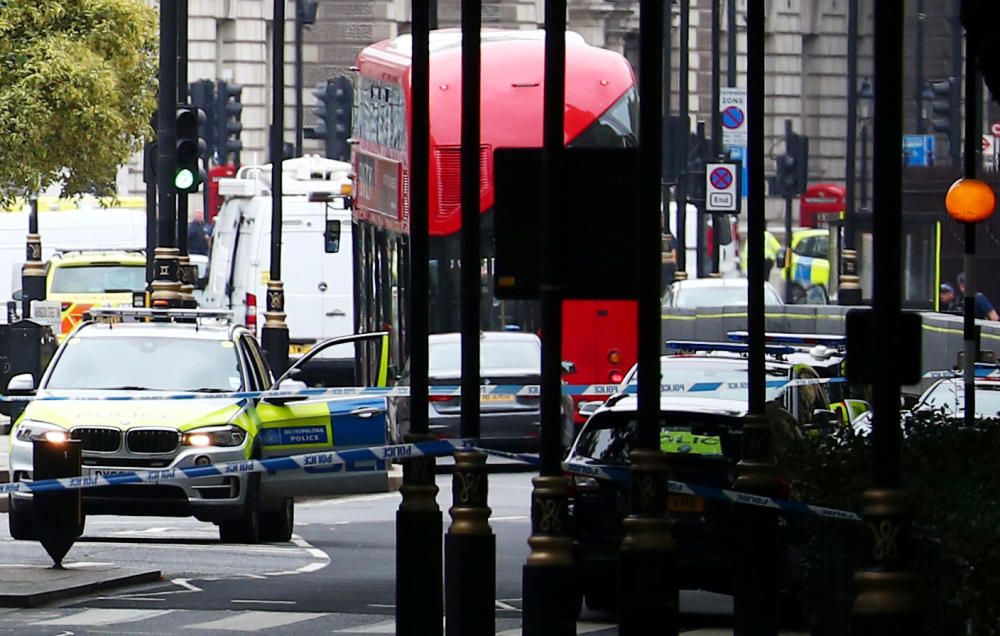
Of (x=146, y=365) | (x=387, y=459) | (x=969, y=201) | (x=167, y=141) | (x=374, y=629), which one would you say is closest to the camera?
(x=374, y=629)

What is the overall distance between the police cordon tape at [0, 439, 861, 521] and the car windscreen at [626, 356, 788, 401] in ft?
10.7

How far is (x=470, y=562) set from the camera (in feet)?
38.7

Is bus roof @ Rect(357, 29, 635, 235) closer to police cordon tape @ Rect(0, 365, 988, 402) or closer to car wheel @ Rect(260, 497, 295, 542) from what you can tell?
police cordon tape @ Rect(0, 365, 988, 402)

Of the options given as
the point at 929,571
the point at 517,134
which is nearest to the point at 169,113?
the point at 517,134

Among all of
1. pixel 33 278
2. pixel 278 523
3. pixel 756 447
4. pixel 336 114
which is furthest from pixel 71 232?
pixel 756 447

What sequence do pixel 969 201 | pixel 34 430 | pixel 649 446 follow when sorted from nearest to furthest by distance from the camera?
pixel 649 446, pixel 34 430, pixel 969 201

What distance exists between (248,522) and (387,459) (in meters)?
3.37

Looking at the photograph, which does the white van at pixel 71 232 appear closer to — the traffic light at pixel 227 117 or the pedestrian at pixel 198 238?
the traffic light at pixel 227 117

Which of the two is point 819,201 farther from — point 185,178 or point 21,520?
point 21,520

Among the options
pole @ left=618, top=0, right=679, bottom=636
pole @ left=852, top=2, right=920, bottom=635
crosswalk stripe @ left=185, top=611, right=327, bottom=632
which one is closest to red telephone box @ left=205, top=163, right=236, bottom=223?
crosswalk stripe @ left=185, top=611, right=327, bottom=632

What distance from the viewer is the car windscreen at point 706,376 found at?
Answer: 791 inches

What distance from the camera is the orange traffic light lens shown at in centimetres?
2302

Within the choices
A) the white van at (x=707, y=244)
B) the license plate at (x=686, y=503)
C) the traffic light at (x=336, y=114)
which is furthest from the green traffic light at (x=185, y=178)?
the white van at (x=707, y=244)

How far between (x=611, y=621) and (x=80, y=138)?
80.4ft
